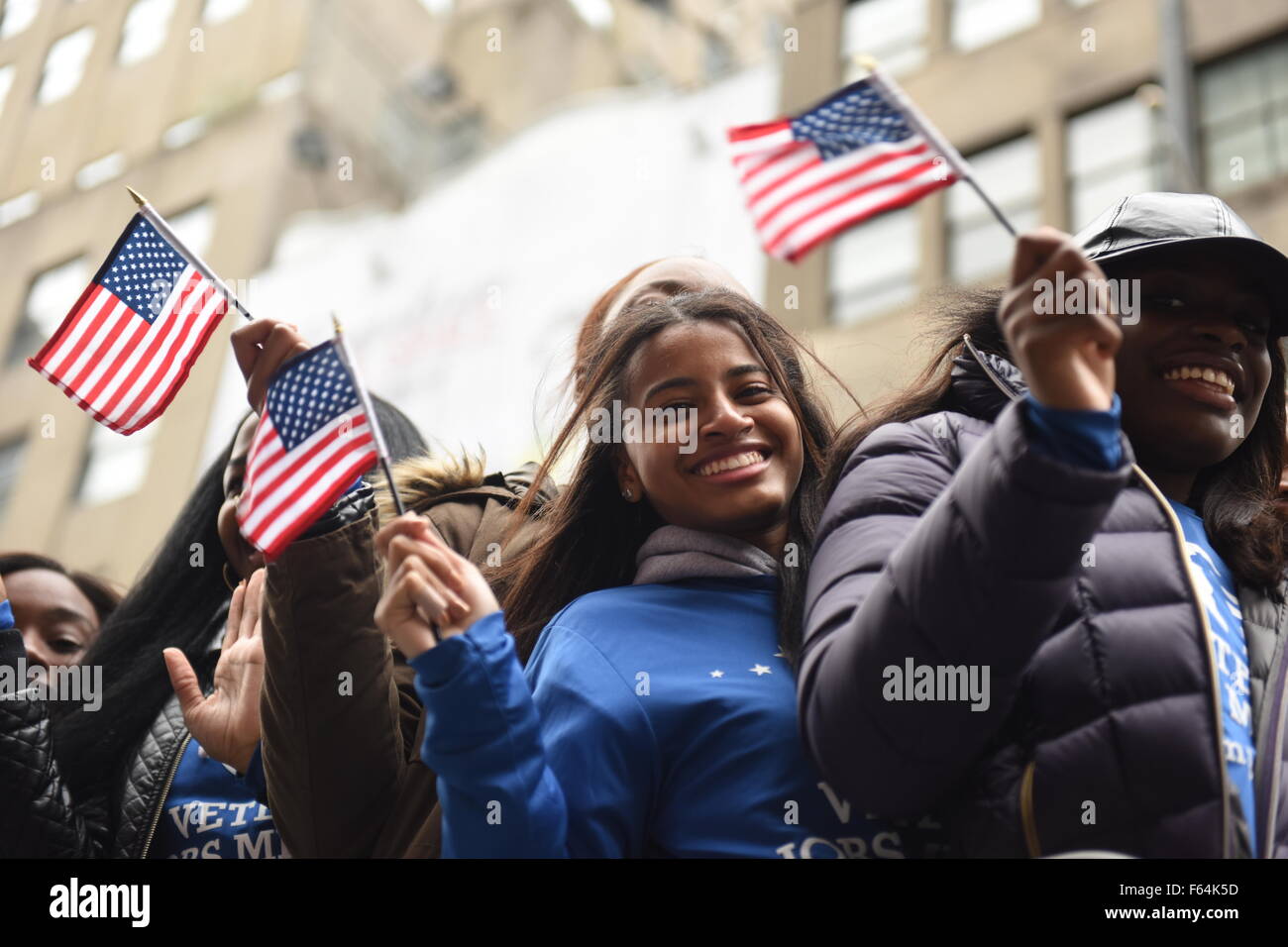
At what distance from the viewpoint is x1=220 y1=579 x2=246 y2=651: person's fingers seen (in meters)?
3.84

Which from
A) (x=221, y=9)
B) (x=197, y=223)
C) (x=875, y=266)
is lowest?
(x=875, y=266)

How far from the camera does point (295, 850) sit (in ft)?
10.5

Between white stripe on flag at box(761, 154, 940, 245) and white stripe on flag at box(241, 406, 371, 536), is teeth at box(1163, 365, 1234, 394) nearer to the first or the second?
white stripe on flag at box(761, 154, 940, 245)

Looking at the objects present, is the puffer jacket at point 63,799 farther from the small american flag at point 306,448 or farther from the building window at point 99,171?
the building window at point 99,171

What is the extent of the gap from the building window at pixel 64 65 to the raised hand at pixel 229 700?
20.3m

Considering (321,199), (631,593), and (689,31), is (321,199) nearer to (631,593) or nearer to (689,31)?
(689,31)

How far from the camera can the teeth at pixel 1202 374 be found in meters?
3.12

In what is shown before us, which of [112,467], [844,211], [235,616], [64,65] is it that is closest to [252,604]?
[235,616]

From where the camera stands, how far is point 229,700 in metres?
3.62

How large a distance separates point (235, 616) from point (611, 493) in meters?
1.00

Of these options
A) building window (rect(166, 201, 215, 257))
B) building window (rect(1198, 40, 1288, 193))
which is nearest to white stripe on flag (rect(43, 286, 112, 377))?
building window (rect(1198, 40, 1288, 193))

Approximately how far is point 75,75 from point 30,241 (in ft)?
15.5

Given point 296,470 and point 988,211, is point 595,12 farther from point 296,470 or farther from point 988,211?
point 296,470

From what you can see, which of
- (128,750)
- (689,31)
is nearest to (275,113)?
(689,31)
